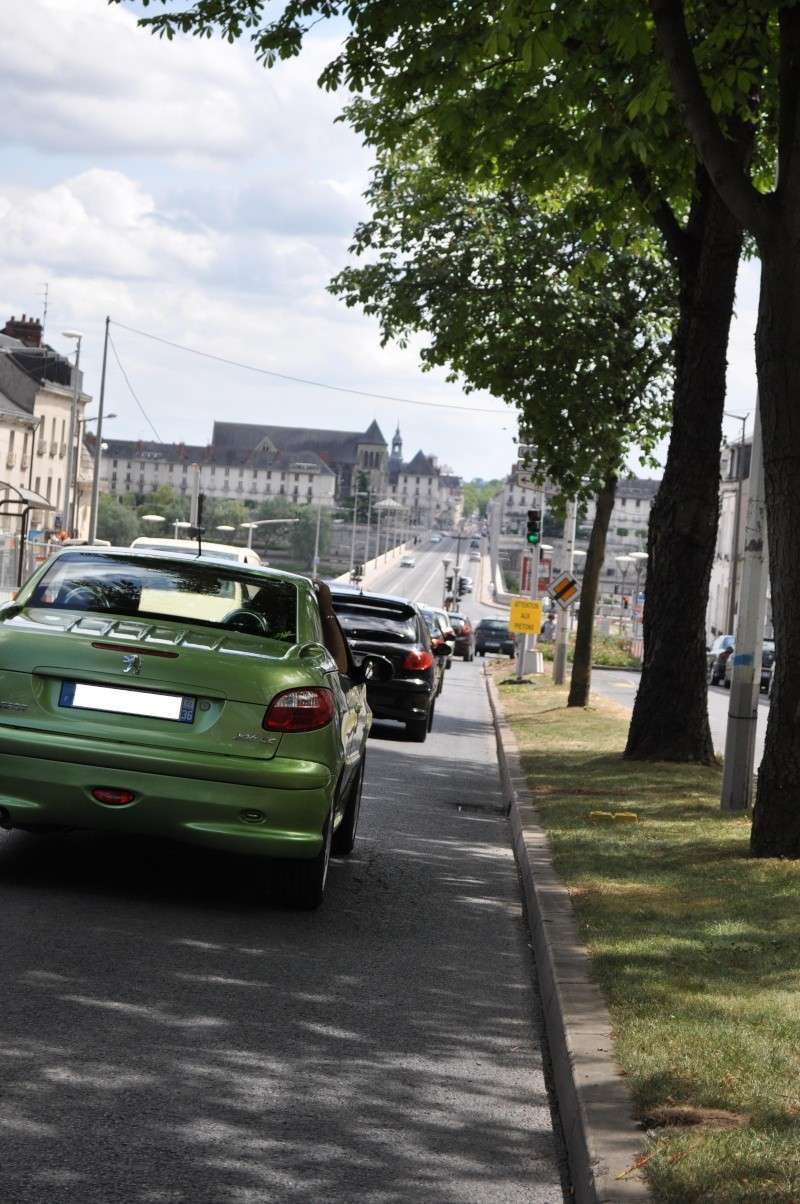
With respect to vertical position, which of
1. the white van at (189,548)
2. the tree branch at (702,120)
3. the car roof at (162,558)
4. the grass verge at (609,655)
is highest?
the tree branch at (702,120)

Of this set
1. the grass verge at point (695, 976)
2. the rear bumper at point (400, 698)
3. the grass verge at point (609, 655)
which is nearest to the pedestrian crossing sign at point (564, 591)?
the rear bumper at point (400, 698)

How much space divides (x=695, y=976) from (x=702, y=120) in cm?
529

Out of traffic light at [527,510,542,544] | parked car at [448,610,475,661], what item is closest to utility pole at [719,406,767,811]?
traffic light at [527,510,542,544]

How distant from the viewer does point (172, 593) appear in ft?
28.8

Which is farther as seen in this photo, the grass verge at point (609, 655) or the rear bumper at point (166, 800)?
the grass verge at point (609, 655)

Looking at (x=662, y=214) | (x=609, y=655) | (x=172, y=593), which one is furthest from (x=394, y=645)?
(x=609, y=655)

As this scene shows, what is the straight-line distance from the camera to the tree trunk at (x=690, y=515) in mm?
16281

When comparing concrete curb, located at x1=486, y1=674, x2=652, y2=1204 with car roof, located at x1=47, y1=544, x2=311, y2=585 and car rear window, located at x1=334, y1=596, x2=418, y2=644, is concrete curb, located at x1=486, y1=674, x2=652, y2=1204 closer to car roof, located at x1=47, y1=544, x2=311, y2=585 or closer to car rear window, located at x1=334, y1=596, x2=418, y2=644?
car roof, located at x1=47, y1=544, x2=311, y2=585

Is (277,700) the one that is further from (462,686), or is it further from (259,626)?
(462,686)

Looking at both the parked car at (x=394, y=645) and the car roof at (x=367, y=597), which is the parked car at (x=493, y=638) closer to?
the car roof at (x=367, y=597)

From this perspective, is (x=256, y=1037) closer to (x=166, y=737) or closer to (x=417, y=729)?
(x=166, y=737)

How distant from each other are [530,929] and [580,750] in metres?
11.0

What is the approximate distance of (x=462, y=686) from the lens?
141 ft

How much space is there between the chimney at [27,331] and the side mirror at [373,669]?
99545 millimetres
